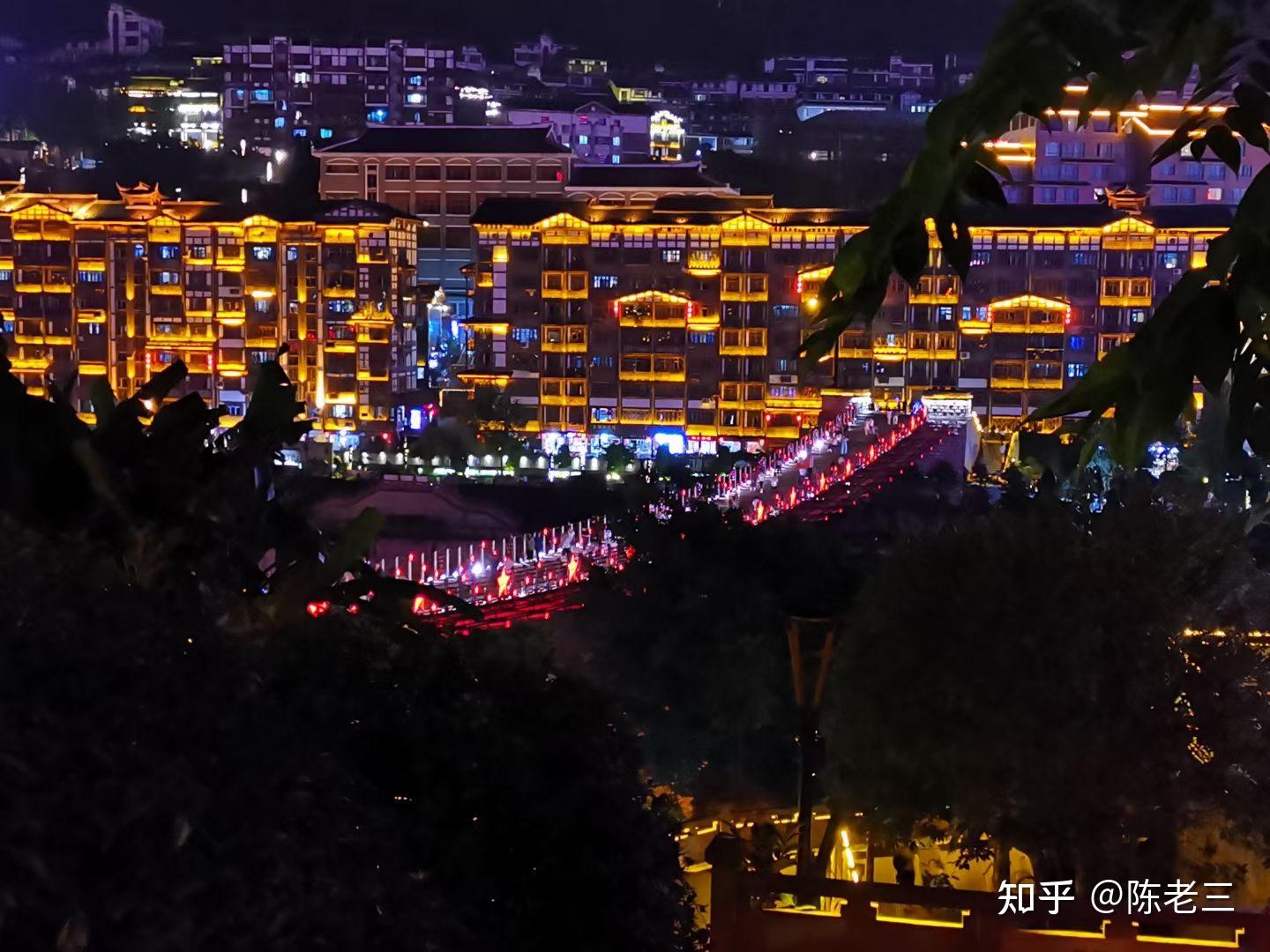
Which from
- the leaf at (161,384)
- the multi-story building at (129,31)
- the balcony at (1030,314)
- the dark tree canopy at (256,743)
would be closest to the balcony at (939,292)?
the balcony at (1030,314)

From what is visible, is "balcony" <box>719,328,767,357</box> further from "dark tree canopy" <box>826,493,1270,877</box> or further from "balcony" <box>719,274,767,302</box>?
"dark tree canopy" <box>826,493,1270,877</box>

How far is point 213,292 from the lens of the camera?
1270 inches

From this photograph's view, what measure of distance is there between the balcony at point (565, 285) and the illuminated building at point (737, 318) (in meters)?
0.03

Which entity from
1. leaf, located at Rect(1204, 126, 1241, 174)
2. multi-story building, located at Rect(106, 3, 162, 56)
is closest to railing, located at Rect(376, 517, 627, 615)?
leaf, located at Rect(1204, 126, 1241, 174)

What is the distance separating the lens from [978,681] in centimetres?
634

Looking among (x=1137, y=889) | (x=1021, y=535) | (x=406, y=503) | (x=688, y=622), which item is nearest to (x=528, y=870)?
(x=1137, y=889)

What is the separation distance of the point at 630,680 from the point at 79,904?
357 inches

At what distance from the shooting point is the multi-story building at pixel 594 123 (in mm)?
48031

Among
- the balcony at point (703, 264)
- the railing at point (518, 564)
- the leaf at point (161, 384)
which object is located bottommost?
the railing at point (518, 564)

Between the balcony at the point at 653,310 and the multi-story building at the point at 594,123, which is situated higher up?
the multi-story building at the point at 594,123

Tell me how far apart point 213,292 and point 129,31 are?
3349 cm

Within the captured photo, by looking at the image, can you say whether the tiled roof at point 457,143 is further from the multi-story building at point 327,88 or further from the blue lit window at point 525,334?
the multi-story building at point 327,88

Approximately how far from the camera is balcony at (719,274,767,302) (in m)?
31.3

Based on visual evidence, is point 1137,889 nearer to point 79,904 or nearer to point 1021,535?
point 1021,535
